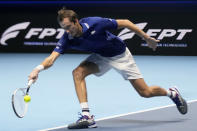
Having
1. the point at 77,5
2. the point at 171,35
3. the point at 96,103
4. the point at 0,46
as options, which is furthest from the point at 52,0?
the point at 96,103

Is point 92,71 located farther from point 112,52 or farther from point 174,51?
point 174,51

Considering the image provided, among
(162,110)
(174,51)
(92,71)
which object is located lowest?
(162,110)

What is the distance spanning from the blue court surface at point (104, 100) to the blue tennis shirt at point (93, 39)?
36.6 inches

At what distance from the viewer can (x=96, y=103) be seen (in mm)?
8461

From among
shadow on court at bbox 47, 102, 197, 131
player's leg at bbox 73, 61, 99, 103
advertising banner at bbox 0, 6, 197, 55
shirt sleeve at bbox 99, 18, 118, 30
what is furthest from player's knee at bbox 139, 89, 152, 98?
advertising banner at bbox 0, 6, 197, 55

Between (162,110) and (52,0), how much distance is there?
724 cm

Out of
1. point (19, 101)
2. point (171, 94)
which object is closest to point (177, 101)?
point (171, 94)

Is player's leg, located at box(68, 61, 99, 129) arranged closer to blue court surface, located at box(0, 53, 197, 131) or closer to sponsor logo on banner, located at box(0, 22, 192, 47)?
blue court surface, located at box(0, 53, 197, 131)

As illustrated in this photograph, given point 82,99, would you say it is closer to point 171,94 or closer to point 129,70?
point 129,70

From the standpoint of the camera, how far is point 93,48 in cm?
679

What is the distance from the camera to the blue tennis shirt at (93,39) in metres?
6.68

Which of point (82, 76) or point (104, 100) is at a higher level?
point (82, 76)

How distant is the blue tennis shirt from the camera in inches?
263

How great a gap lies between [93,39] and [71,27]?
0.43 m
